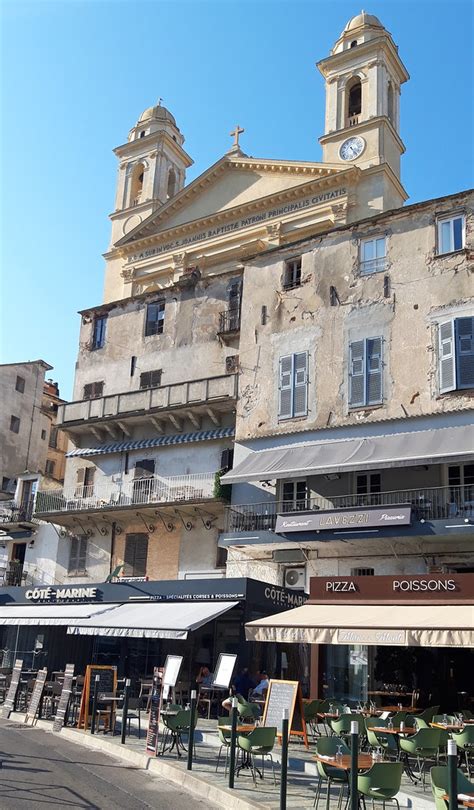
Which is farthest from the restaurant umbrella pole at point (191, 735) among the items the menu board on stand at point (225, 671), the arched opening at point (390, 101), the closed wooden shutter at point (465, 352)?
the arched opening at point (390, 101)

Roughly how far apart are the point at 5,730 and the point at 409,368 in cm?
1385

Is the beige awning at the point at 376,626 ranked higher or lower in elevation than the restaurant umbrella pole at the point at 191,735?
higher

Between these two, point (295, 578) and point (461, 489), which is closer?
point (461, 489)

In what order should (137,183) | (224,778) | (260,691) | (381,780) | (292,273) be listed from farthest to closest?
(137,183) → (292,273) → (260,691) → (224,778) → (381,780)

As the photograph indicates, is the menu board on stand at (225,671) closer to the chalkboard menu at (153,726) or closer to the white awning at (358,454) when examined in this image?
the chalkboard menu at (153,726)

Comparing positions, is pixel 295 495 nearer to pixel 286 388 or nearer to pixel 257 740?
pixel 286 388

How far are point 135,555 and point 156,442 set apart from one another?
4.27 meters

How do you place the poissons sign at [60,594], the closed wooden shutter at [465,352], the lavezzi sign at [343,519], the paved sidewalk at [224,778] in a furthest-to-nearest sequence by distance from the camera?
1. the poissons sign at [60,594]
2. the closed wooden shutter at [465,352]
3. the lavezzi sign at [343,519]
4. the paved sidewalk at [224,778]

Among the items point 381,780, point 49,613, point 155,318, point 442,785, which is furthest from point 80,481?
point 442,785

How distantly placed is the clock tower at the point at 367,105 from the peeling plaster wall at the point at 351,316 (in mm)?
13830

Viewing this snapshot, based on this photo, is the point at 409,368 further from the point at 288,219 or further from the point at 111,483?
the point at 288,219

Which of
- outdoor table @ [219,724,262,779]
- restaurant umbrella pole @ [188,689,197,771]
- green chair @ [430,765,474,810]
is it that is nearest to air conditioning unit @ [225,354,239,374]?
restaurant umbrella pole @ [188,689,197,771]

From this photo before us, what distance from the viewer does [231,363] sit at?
98.0 feet

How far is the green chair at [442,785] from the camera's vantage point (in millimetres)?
8320
